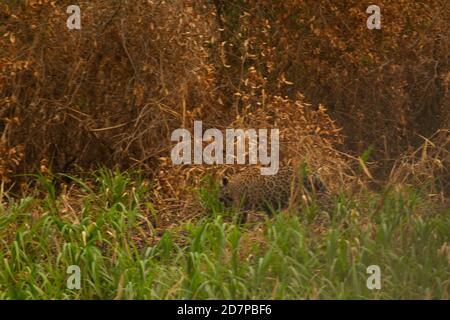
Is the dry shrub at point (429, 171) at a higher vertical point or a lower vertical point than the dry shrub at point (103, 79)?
lower

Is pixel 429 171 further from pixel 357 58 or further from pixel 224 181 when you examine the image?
pixel 357 58

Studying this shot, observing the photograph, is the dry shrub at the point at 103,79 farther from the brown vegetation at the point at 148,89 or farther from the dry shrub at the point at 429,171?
the dry shrub at the point at 429,171

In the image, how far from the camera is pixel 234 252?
6145 mm

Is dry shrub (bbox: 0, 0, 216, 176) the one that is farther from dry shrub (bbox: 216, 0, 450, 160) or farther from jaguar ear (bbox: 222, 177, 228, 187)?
dry shrub (bbox: 216, 0, 450, 160)

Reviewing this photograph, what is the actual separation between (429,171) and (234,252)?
81.0 inches

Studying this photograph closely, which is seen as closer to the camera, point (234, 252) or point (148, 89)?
point (234, 252)

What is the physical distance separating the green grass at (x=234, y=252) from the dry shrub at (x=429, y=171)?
0.21 metres

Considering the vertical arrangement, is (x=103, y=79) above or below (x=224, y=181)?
above

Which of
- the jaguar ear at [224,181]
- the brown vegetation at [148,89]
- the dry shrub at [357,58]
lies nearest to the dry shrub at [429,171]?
the brown vegetation at [148,89]

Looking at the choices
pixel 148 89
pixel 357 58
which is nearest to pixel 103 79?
pixel 148 89

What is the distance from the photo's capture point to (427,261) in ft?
19.8

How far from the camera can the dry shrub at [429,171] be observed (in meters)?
7.29
